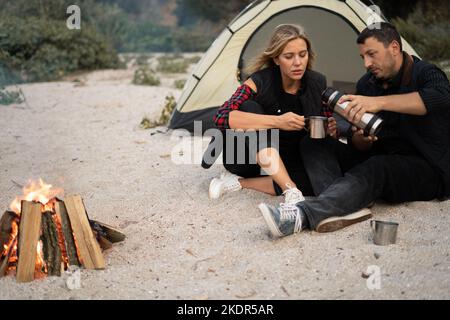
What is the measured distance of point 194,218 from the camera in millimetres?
3570

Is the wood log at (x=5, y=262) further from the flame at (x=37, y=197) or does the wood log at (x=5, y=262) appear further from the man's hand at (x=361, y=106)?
the man's hand at (x=361, y=106)

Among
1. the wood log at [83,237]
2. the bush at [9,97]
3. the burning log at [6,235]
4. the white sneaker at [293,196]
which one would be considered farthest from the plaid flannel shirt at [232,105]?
the bush at [9,97]

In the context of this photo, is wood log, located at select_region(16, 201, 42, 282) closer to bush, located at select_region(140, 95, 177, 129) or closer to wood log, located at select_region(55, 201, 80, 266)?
wood log, located at select_region(55, 201, 80, 266)

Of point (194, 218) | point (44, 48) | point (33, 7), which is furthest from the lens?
point (33, 7)

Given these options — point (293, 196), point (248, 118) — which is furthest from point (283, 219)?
point (248, 118)

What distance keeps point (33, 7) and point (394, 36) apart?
33.4ft

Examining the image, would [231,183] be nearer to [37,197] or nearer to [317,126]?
[317,126]

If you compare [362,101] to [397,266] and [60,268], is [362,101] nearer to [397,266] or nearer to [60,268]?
[397,266]

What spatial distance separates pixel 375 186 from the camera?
10.7 ft

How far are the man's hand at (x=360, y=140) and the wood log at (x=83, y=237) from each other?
63.7 inches

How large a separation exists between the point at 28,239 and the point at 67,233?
190 mm

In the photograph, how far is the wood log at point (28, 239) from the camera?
2748 mm

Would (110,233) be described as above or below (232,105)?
below

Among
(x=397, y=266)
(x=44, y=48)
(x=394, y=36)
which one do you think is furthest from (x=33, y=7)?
(x=397, y=266)
